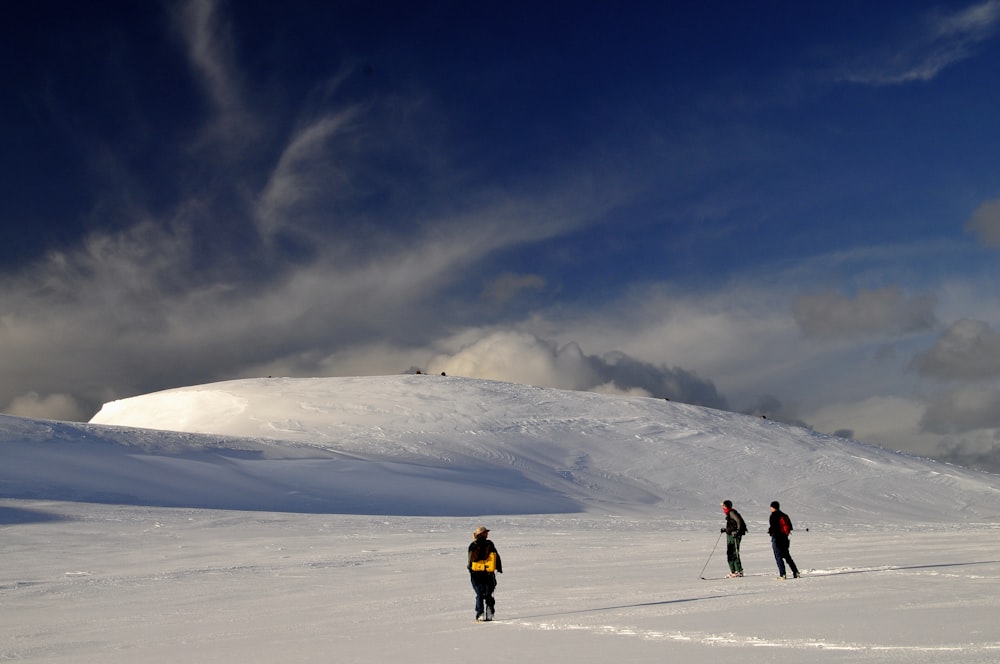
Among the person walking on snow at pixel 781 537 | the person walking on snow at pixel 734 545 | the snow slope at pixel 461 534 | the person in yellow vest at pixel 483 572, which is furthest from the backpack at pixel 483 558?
the person walking on snow at pixel 734 545

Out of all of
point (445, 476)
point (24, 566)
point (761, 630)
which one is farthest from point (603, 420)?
point (761, 630)

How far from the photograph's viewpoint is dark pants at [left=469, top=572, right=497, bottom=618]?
13.2 meters

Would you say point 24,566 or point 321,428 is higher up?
point 321,428

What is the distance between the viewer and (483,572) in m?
13.4

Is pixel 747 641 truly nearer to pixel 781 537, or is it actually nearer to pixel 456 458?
pixel 781 537

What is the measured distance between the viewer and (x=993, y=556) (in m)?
21.7

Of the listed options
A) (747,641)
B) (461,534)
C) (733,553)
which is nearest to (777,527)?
(733,553)

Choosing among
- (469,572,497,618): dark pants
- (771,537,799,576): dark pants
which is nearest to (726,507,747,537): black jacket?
(771,537,799,576): dark pants

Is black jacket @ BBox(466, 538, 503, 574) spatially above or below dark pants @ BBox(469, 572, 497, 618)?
above

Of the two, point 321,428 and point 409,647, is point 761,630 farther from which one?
point 321,428

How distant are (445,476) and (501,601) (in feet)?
116

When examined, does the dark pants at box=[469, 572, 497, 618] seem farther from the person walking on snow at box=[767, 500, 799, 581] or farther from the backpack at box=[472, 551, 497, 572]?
the person walking on snow at box=[767, 500, 799, 581]

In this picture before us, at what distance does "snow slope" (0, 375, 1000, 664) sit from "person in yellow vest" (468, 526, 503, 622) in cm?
34

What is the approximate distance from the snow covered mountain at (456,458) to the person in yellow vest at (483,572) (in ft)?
97.1
